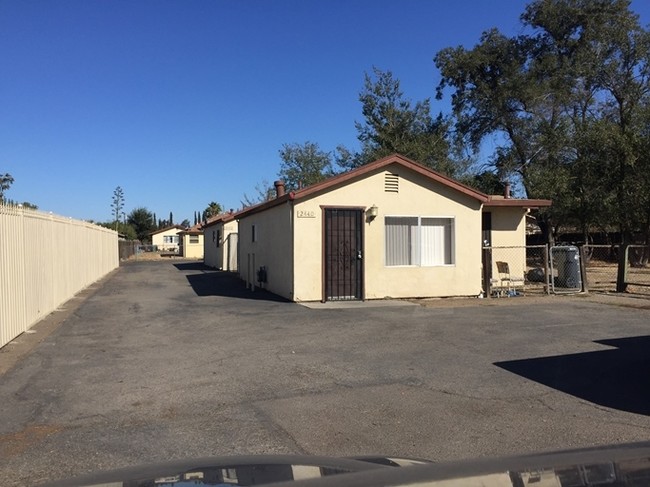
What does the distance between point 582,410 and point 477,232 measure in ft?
34.7

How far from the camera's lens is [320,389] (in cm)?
646

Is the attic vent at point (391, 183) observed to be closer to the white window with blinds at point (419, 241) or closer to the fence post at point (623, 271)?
the white window with blinds at point (419, 241)

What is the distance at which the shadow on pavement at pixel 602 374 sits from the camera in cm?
602

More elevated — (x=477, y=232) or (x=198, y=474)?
(x=477, y=232)

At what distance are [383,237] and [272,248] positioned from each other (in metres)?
3.73

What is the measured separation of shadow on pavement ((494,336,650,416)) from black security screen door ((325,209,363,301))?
23.6 feet

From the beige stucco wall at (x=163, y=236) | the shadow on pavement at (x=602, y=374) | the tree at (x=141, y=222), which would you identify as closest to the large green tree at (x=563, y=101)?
the shadow on pavement at (x=602, y=374)

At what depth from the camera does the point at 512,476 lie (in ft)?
7.36

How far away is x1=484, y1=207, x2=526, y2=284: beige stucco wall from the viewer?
18609 millimetres

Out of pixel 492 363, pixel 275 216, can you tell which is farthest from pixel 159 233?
pixel 492 363

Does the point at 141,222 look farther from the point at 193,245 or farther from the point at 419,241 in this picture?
the point at 419,241

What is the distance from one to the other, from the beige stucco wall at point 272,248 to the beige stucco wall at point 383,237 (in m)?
0.46

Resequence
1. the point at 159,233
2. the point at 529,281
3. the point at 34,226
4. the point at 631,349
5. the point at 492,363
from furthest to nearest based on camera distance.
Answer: the point at 159,233 < the point at 529,281 < the point at 34,226 < the point at 631,349 < the point at 492,363

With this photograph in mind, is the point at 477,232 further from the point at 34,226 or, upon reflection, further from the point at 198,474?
the point at 198,474
